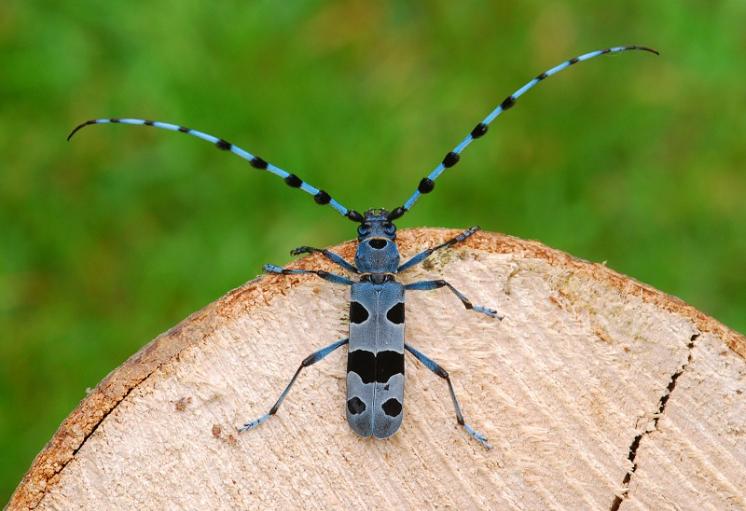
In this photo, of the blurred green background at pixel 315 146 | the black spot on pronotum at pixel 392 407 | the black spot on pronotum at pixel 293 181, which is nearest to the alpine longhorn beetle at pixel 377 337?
the black spot on pronotum at pixel 392 407

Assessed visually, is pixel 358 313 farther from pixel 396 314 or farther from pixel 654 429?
pixel 654 429

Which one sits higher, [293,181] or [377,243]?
[293,181]

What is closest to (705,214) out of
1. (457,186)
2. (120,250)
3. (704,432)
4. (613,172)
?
(613,172)

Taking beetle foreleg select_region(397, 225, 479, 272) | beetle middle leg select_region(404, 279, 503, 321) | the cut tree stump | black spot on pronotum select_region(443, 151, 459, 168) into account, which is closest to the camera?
the cut tree stump

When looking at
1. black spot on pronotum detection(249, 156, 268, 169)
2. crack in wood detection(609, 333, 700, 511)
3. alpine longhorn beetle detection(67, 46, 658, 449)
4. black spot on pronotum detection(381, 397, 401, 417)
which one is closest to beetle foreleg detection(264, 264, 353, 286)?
alpine longhorn beetle detection(67, 46, 658, 449)

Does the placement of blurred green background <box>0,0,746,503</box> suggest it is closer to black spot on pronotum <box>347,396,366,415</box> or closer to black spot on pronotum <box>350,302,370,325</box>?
black spot on pronotum <box>350,302,370,325</box>

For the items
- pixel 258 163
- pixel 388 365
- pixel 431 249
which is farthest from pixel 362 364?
A: pixel 258 163
